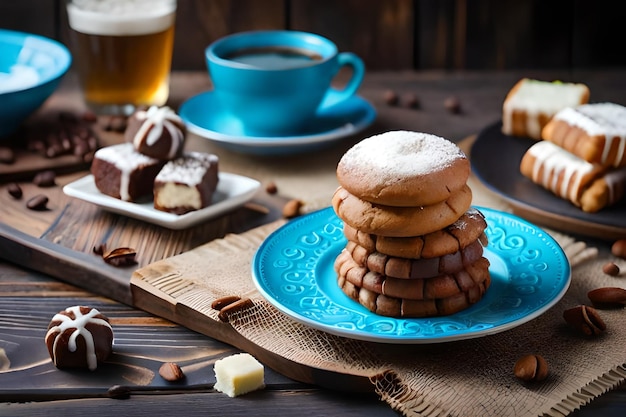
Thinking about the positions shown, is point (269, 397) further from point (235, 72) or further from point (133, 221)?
point (235, 72)

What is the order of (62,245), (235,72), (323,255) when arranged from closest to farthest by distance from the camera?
(323,255)
(62,245)
(235,72)

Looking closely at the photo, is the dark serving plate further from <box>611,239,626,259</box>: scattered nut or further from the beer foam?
the beer foam

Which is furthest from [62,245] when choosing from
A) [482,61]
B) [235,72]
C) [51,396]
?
[482,61]

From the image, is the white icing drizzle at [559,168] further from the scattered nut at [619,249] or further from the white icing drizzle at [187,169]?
the white icing drizzle at [187,169]

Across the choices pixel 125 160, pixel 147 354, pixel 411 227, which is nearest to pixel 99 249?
pixel 125 160

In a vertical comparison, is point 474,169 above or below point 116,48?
below
